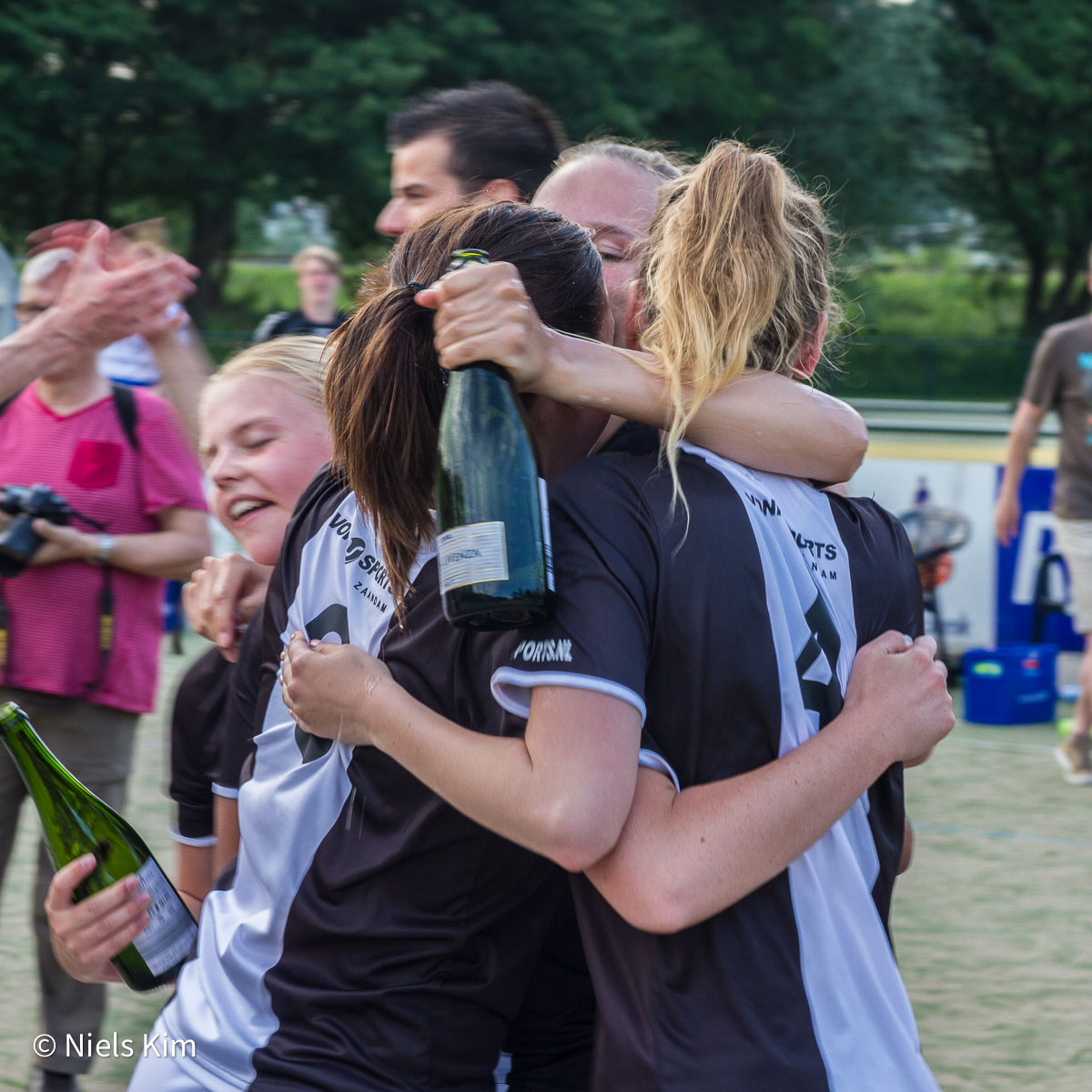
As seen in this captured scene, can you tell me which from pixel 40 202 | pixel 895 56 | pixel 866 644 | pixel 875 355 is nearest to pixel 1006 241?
pixel 895 56

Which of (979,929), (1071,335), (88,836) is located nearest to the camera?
(88,836)

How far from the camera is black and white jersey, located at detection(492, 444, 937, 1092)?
1.50 meters

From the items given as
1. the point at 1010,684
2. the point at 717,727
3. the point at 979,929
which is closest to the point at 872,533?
the point at 717,727

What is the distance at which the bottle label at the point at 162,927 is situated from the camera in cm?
204

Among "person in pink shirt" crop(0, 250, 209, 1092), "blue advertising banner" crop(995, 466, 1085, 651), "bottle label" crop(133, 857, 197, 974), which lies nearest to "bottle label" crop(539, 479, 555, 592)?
"bottle label" crop(133, 857, 197, 974)

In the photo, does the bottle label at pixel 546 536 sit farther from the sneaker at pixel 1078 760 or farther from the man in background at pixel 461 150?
the sneaker at pixel 1078 760

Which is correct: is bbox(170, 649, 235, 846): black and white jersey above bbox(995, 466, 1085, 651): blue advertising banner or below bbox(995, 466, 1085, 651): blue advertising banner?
above

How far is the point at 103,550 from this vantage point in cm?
362

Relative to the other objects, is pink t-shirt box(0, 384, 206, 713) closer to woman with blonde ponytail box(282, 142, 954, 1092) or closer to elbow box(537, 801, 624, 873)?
woman with blonde ponytail box(282, 142, 954, 1092)

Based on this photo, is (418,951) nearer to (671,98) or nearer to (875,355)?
(875,355)

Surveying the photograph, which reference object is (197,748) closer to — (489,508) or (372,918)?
(372,918)

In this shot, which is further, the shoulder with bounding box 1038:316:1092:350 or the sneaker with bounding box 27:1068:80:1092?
the shoulder with bounding box 1038:316:1092:350

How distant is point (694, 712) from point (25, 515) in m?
2.45

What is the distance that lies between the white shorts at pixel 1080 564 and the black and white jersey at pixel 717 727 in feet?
18.3
